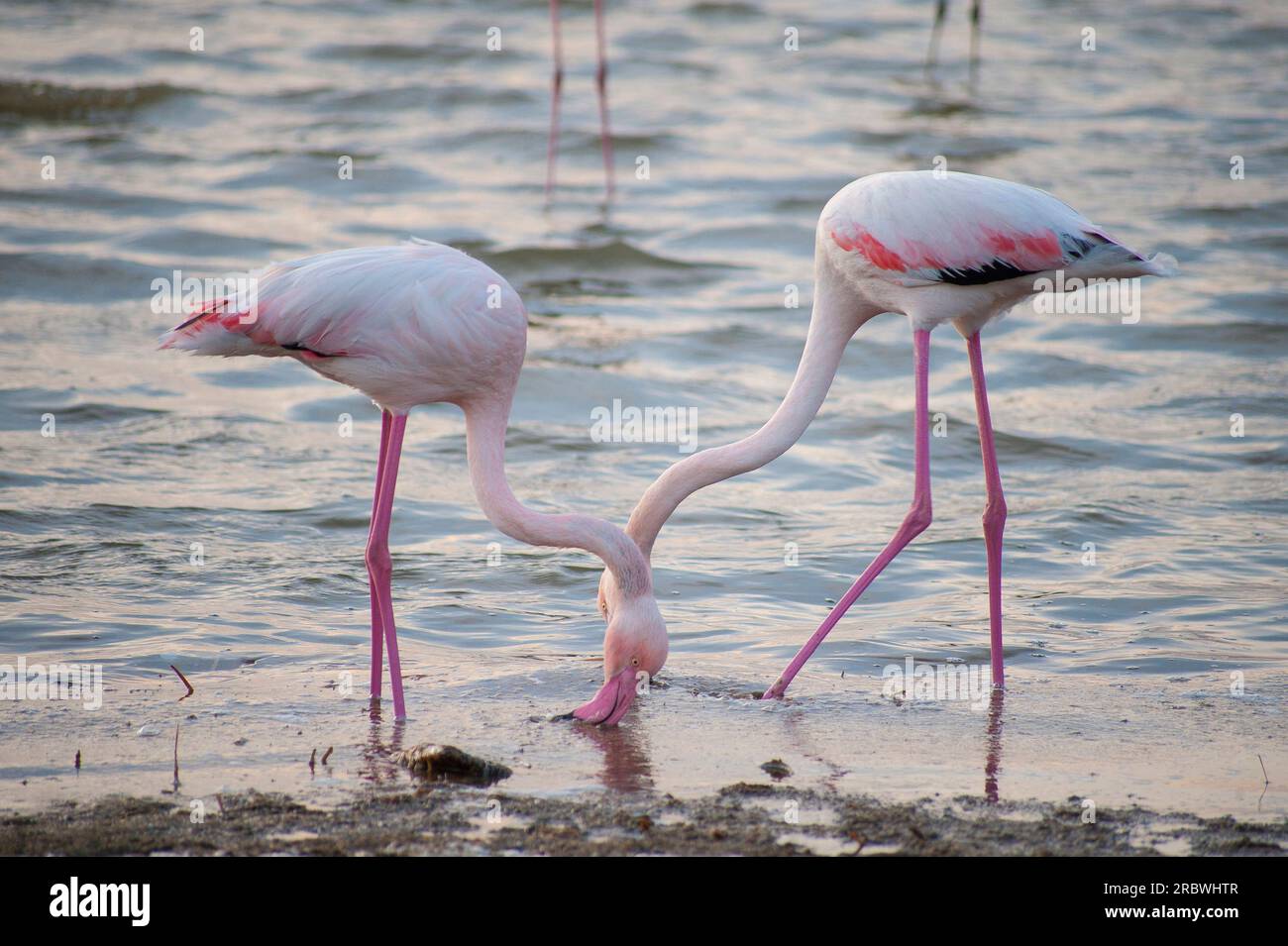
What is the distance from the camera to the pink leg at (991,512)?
21.9ft

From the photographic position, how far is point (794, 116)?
19.7 metres

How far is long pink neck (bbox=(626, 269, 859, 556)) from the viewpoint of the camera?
21.0 ft

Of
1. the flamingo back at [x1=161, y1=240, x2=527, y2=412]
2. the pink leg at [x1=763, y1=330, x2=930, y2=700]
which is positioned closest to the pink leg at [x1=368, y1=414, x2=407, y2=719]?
the flamingo back at [x1=161, y1=240, x2=527, y2=412]

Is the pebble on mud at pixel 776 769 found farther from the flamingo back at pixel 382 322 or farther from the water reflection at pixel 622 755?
the flamingo back at pixel 382 322

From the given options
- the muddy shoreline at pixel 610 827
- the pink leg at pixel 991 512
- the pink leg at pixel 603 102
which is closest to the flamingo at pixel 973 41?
the pink leg at pixel 603 102

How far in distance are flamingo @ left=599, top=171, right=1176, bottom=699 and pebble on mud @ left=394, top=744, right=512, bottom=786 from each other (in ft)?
3.84

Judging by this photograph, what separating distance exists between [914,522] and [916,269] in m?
1.15

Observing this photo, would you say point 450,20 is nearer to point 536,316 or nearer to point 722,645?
point 536,316

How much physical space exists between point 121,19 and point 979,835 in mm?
21059

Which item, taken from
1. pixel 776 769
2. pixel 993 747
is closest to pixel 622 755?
pixel 776 769

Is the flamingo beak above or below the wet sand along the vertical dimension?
above

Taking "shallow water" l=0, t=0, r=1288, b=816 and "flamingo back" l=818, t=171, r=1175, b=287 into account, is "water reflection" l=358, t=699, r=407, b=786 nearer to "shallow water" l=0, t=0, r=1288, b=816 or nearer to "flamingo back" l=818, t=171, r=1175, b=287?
"shallow water" l=0, t=0, r=1288, b=816

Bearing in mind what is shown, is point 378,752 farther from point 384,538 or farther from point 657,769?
point 384,538
